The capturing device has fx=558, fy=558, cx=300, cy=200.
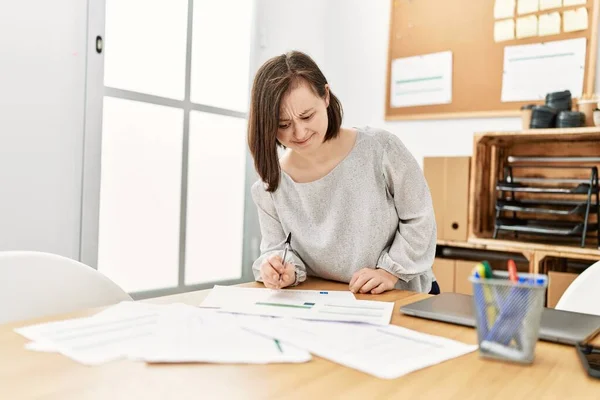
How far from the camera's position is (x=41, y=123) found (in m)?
2.28

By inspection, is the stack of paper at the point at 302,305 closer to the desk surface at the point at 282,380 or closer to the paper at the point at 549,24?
Result: the desk surface at the point at 282,380

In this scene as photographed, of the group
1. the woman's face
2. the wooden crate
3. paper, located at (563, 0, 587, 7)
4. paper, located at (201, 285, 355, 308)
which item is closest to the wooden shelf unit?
the wooden crate

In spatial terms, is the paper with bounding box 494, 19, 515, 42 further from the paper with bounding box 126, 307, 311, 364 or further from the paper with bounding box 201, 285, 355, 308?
the paper with bounding box 126, 307, 311, 364

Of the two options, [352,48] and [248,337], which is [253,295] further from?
[352,48]

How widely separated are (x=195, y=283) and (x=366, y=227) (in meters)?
1.92

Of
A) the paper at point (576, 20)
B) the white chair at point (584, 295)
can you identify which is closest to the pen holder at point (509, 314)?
the white chair at point (584, 295)

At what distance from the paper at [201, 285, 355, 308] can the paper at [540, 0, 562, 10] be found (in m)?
2.33

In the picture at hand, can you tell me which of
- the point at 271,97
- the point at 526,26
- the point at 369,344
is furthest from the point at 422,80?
the point at 369,344

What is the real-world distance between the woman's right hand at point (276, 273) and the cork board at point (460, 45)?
83.5 inches

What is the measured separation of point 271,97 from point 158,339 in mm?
687

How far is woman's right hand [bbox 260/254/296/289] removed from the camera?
3.98ft

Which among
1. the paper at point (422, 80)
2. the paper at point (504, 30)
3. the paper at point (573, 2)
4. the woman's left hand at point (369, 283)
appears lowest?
the woman's left hand at point (369, 283)

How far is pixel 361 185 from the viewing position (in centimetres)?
141

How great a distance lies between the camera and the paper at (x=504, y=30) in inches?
116
